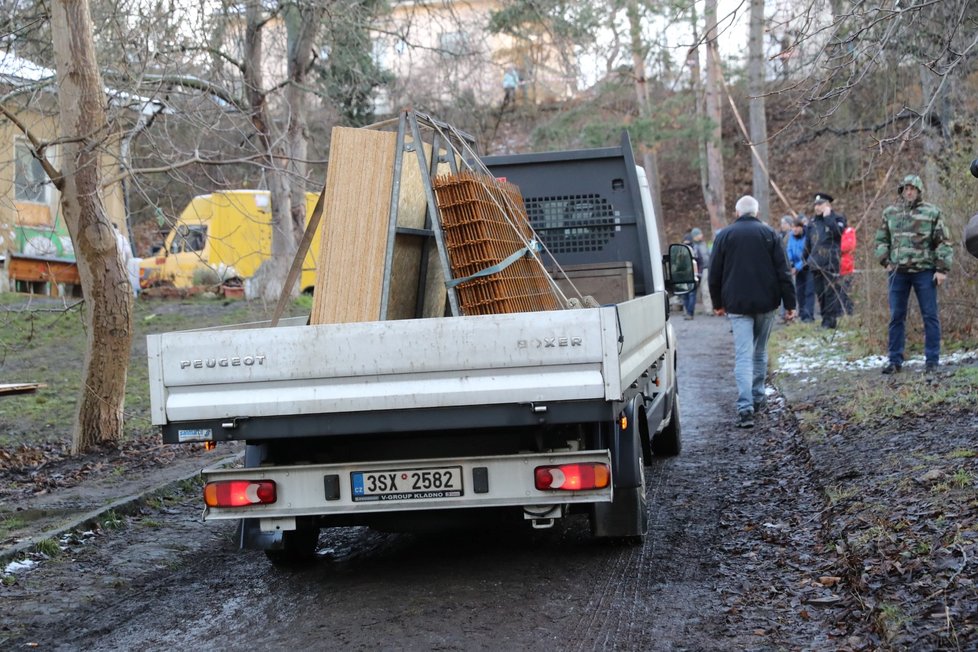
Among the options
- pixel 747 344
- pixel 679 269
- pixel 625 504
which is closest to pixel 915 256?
pixel 747 344

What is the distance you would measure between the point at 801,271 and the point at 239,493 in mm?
14745

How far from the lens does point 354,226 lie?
642cm

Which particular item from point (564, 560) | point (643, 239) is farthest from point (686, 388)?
point (564, 560)

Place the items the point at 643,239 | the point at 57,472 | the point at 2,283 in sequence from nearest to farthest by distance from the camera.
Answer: the point at 643,239 < the point at 57,472 < the point at 2,283

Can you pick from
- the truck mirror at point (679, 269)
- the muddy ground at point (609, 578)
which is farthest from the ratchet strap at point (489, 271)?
the truck mirror at point (679, 269)

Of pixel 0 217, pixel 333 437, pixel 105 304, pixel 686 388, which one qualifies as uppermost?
pixel 0 217

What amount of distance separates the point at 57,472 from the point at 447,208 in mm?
4886

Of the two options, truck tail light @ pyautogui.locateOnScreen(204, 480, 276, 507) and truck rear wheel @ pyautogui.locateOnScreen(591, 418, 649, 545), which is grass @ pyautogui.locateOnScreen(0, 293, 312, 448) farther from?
truck rear wheel @ pyautogui.locateOnScreen(591, 418, 649, 545)

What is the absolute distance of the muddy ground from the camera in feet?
15.8

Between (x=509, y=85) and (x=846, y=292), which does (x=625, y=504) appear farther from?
(x=509, y=85)

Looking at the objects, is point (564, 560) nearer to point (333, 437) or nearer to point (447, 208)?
point (333, 437)

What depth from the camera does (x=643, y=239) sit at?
8719 mm

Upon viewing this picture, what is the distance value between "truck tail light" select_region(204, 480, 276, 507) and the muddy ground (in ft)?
1.74

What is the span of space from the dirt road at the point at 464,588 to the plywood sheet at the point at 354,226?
1.51 metres
